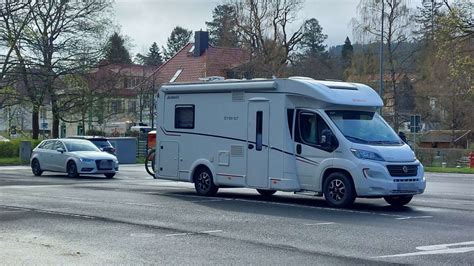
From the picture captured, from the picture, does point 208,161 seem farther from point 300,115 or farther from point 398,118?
point 398,118

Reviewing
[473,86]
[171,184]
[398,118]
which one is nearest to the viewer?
[171,184]

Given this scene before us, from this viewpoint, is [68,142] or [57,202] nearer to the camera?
[57,202]

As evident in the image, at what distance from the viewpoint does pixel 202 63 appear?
71438 mm

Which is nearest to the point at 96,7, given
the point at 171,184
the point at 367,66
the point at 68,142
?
the point at 367,66

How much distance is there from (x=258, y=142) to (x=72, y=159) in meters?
13.0

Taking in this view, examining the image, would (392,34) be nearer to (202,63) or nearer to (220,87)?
(202,63)

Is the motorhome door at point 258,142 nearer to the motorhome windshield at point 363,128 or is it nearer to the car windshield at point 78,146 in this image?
the motorhome windshield at point 363,128

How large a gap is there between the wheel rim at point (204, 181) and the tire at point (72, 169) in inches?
417

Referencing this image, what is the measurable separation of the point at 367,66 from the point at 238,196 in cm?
4144

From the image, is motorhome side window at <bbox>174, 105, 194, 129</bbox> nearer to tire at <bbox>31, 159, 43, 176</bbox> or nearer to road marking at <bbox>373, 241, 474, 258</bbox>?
road marking at <bbox>373, 241, 474, 258</bbox>

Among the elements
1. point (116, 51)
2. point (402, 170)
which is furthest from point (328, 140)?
point (116, 51)

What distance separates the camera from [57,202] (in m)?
18.7

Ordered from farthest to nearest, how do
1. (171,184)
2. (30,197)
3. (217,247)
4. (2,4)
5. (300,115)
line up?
(2,4) → (171,184) → (30,197) → (300,115) → (217,247)

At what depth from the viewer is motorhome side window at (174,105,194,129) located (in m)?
21.0
